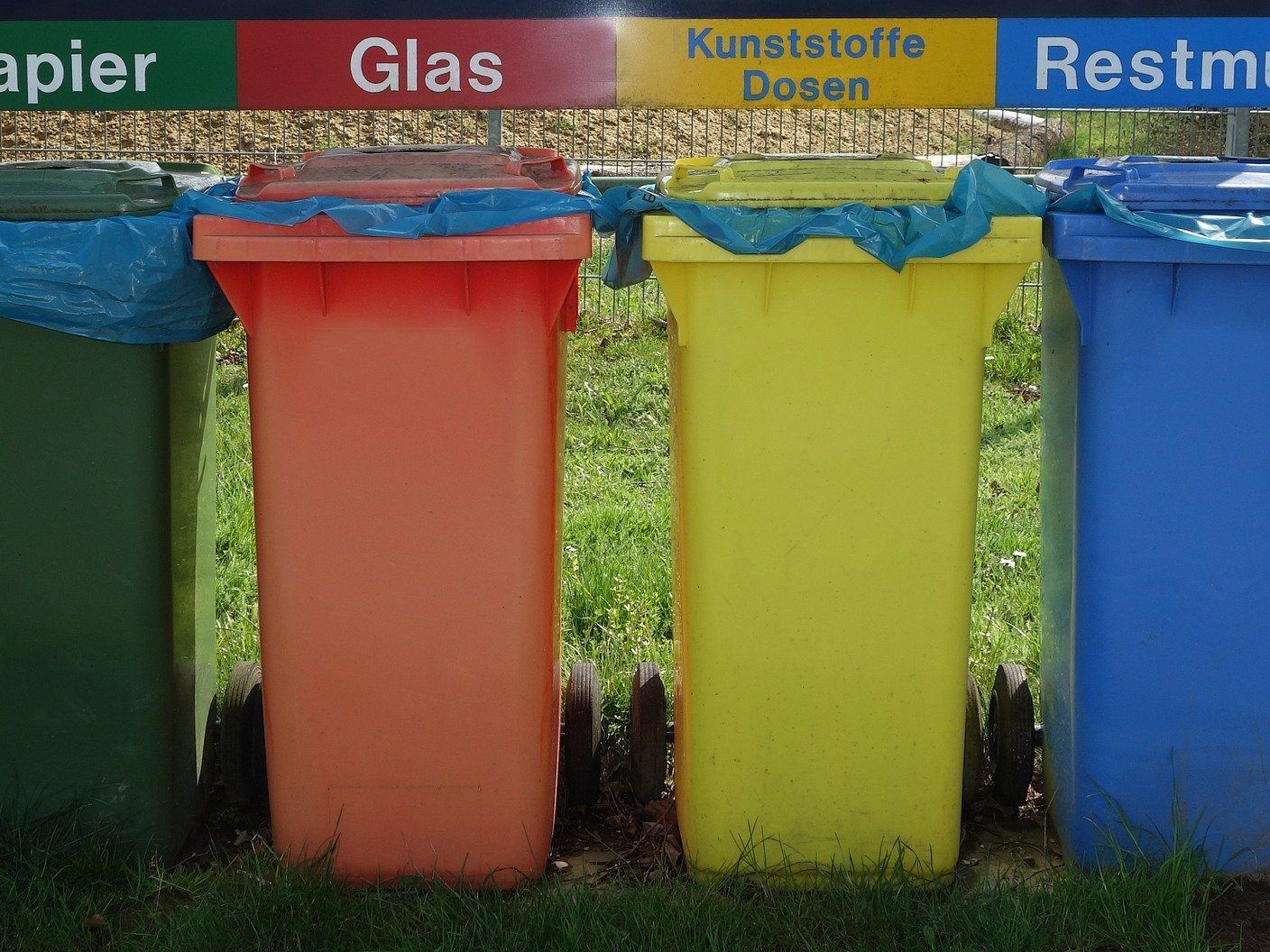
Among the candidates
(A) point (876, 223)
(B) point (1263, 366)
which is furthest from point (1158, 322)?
(A) point (876, 223)

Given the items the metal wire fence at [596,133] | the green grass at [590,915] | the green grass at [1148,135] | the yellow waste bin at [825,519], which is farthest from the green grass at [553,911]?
the metal wire fence at [596,133]

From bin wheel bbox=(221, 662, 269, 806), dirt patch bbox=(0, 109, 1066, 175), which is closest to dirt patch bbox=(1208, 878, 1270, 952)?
bin wheel bbox=(221, 662, 269, 806)

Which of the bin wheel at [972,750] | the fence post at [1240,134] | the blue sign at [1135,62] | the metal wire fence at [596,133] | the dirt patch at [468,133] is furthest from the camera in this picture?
the dirt patch at [468,133]

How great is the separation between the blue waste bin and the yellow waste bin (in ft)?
0.75

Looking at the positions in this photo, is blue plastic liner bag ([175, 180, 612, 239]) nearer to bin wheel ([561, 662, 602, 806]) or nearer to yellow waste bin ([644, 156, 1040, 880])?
yellow waste bin ([644, 156, 1040, 880])

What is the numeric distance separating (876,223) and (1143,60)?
1.92 meters

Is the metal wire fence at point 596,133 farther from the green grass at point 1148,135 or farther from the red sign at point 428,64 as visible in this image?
the red sign at point 428,64

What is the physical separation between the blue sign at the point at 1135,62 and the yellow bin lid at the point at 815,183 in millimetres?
1414

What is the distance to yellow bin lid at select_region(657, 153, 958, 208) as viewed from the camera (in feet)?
8.45

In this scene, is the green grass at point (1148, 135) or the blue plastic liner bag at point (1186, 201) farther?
the green grass at point (1148, 135)

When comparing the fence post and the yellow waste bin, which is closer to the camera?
the yellow waste bin

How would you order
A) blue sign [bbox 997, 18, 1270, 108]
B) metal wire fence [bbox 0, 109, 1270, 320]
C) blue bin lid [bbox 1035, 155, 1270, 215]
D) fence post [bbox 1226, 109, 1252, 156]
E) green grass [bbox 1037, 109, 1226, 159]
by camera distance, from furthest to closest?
1. metal wire fence [bbox 0, 109, 1270, 320]
2. green grass [bbox 1037, 109, 1226, 159]
3. fence post [bbox 1226, 109, 1252, 156]
4. blue sign [bbox 997, 18, 1270, 108]
5. blue bin lid [bbox 1035, 155, 1270, 215]

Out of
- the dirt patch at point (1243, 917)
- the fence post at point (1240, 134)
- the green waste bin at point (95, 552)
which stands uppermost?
the fence post at point (1240, 134)

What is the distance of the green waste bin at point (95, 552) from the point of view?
2.64 meters
